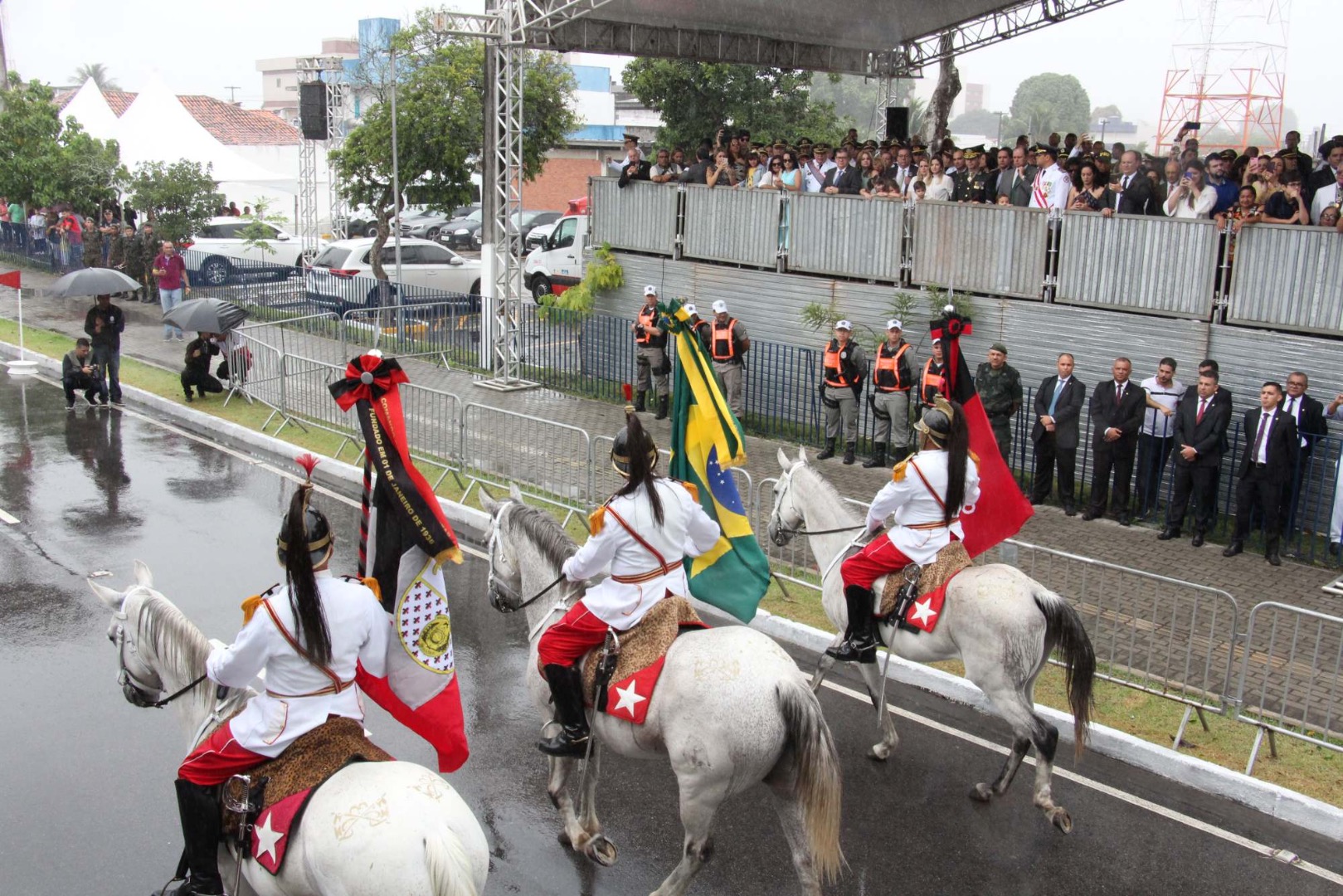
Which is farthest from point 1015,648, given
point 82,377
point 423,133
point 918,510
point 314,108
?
point 314,108

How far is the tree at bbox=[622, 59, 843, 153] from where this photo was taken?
110ft

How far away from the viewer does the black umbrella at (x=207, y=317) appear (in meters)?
17.7

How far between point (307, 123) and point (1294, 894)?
29.7 m

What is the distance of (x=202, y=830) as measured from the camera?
17.2 feet

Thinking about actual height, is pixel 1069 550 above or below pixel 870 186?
below

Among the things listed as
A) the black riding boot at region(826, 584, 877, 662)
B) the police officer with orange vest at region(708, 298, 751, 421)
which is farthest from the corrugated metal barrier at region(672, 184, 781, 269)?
the black riding boot at region(826, 584, 877, 662)

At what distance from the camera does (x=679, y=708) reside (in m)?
6.01

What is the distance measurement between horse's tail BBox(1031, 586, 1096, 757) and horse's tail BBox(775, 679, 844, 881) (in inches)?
79.2

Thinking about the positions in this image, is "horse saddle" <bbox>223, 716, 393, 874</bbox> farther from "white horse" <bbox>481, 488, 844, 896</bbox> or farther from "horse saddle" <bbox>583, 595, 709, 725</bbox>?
"white horse" <bbox>481, 488, 844, 896</bbox>

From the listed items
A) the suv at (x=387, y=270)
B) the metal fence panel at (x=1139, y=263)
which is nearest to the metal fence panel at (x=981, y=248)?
the metal fence panel at (x=1139, y=263)

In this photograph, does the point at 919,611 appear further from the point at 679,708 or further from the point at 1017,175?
the point at 1017,175

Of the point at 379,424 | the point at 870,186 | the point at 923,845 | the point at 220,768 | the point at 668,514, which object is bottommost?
the point at 923,845

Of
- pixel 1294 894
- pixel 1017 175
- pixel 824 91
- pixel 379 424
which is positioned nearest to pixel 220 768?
pixel 379 424

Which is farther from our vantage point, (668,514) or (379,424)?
(668,514)
